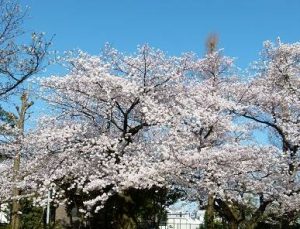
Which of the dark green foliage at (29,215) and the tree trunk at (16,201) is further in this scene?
the dark green foliage at (29,215)

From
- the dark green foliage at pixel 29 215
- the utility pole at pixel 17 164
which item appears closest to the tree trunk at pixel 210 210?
the utility pole at pixel 17 164

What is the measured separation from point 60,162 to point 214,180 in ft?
17.1

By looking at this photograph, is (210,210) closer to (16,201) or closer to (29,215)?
→ (16,201)

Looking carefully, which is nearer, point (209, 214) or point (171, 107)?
point (171, 107)

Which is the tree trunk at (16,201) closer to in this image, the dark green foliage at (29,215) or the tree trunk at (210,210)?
the dark green foliage at (29,215)

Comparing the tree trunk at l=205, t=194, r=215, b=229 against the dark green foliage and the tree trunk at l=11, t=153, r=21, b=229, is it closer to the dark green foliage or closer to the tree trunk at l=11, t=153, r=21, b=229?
the tree trunk at l=11, t=153, r=21, b=229

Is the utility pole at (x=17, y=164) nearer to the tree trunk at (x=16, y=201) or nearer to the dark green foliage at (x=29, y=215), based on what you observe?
the tree trunk at (x=16, y=201)

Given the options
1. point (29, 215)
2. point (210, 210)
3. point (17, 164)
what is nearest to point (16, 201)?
point (17, 164)

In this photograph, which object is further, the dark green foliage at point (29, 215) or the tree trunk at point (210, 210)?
the dark green foliage at point (29, 215)

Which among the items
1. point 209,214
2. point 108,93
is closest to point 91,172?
point 108,93

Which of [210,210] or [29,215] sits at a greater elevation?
[210,210]

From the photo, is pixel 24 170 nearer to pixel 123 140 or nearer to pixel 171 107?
pixel 123 140

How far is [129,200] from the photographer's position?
47.4ft

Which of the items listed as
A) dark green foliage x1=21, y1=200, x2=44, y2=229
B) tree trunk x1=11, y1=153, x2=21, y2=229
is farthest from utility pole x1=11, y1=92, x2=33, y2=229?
dark green foliage x1=21, y1=200, x2=44, y2=229
